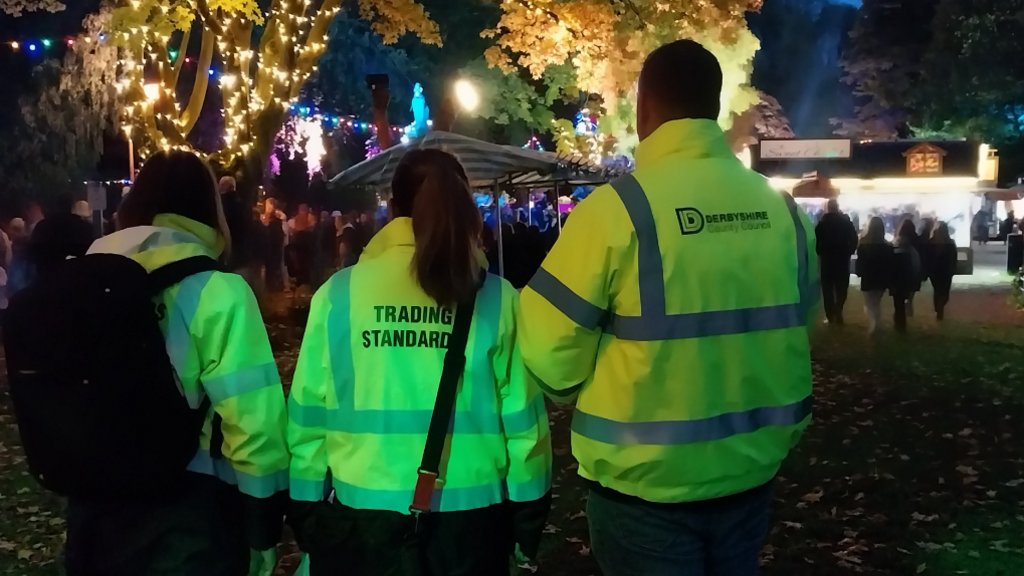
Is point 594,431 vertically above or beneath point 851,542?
above

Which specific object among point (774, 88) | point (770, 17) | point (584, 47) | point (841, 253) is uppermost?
point (770, 17)

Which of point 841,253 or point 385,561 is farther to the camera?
point 841,253

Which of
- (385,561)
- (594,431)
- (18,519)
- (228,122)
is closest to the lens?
(594,431)

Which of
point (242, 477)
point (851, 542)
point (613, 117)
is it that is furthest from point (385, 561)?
point (613, 117)

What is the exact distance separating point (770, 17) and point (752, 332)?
64084mm

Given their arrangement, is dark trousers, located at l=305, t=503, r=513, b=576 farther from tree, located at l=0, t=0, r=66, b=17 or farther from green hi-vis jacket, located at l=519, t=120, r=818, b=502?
tree, located at l=0, t=0, r=66, b=17

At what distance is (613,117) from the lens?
32.6 meters

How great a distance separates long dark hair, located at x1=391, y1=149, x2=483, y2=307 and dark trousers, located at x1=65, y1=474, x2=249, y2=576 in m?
0.91

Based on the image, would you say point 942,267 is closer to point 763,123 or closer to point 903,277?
point 903,277

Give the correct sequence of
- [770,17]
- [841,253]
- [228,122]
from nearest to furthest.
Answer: [228,122] → [841,253] → [770,17]

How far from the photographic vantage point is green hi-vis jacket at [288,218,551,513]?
262 centimetres

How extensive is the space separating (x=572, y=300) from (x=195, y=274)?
→ 43.2 inches

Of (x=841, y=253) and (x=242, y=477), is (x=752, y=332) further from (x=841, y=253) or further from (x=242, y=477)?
(x=841, y=253)

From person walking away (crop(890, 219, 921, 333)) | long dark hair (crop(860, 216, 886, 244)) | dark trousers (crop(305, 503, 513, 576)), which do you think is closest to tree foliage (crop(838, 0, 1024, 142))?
person walking away (crop(890, 219, 921, 333))
